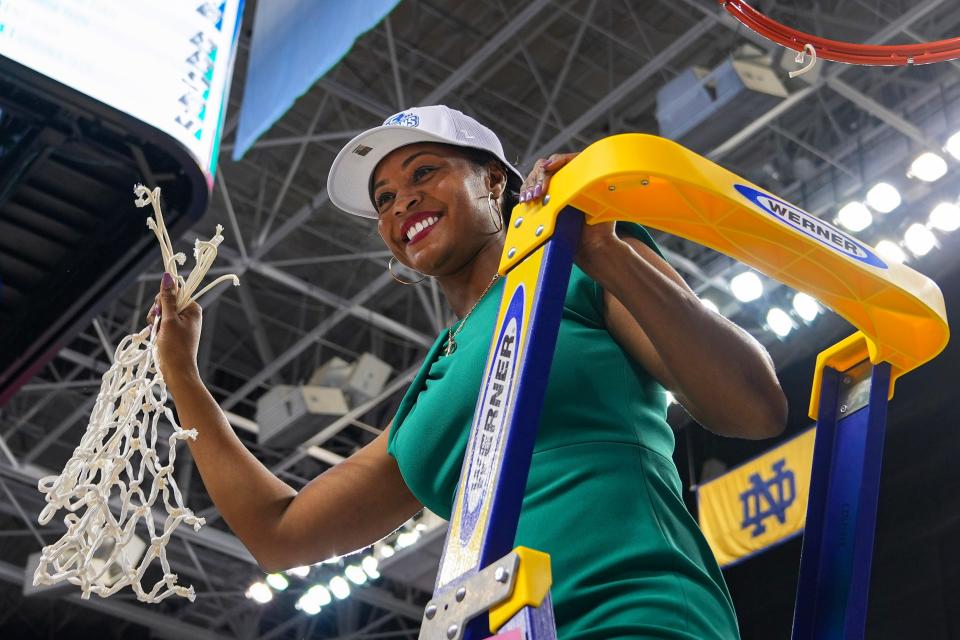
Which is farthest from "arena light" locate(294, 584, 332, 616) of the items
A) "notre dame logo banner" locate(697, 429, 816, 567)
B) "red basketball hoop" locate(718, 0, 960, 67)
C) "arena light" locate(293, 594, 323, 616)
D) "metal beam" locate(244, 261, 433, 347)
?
"red basketball hoop" locate(718, 0, 960, 67)

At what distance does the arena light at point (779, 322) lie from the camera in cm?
796

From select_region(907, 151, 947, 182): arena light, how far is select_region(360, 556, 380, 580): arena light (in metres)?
5.39

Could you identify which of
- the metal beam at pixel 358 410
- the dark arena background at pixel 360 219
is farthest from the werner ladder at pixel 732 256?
the metal beam at pixel 358 410

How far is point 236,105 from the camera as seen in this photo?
28.2 feet

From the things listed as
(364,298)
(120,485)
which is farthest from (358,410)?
(120,485)

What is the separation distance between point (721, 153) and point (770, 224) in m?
6.71

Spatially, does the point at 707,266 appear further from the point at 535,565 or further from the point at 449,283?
the point at 535,565

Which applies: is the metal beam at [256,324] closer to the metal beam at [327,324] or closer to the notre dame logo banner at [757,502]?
the metal beam at [327,324]

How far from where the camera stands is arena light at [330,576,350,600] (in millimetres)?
11133

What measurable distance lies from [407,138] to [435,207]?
14 cm

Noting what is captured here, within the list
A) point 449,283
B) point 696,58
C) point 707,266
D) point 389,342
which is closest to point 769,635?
point 707,266

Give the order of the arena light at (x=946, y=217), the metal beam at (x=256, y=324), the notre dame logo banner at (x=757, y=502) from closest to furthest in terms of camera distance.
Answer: the notre dame logo banner at (x=757, y=502) → the arena light at (x=946, y=217) → the metal beam at (x=256, y=324)

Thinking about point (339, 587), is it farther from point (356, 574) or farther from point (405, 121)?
point (405, 121)

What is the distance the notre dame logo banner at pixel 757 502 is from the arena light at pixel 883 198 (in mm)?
1353
